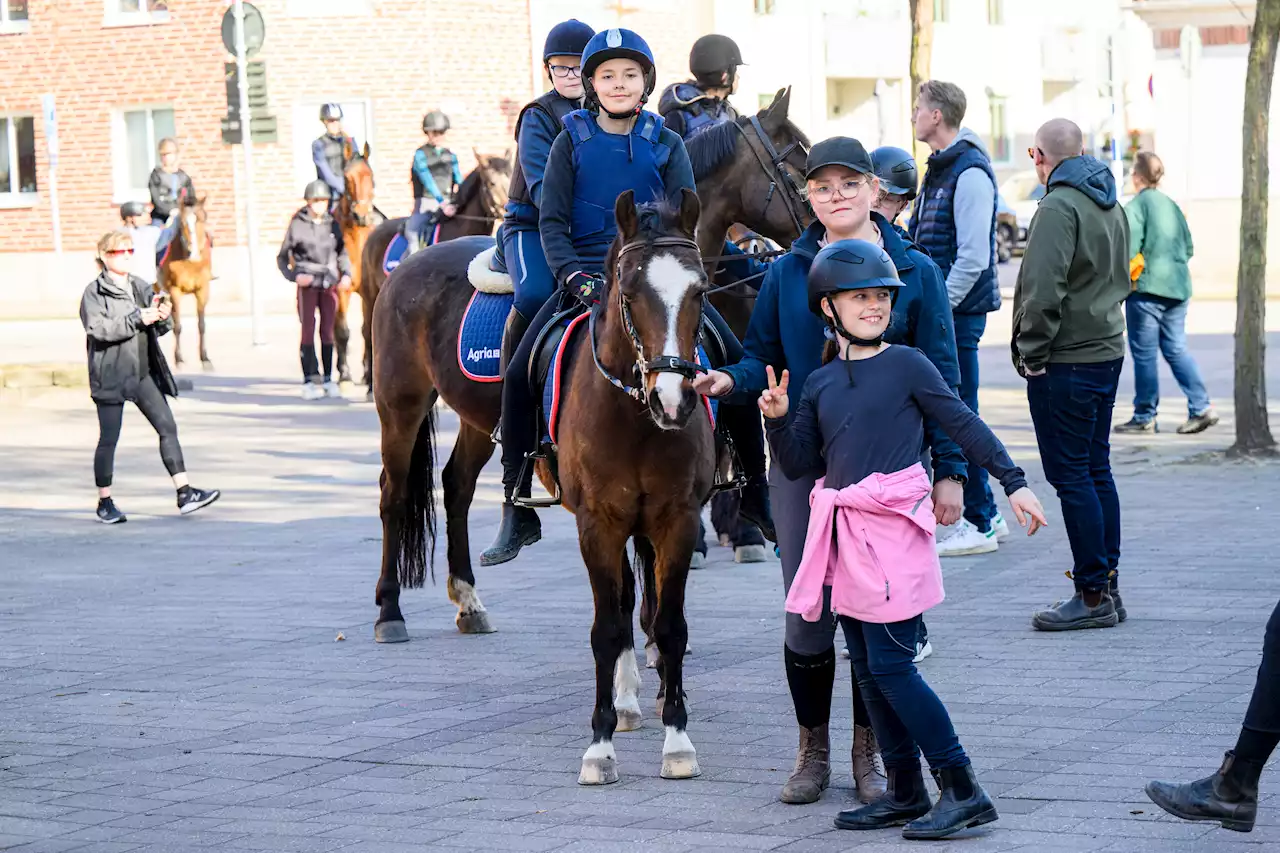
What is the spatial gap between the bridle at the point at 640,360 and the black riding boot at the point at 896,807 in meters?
1.43

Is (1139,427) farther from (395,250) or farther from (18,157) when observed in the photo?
(18,157)

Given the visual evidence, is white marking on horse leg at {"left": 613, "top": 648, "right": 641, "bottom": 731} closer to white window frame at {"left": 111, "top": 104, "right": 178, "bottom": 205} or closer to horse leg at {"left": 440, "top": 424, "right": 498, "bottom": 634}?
horse leg at {"left": 440, "top": 424, "right": 498, "bottom": 634}

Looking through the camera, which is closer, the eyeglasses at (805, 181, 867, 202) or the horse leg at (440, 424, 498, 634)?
the eyeglasses at (805, 181, 867, 202)

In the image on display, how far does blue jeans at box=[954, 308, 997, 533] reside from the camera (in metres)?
10.4

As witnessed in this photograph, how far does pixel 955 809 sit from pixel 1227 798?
2.59 ft

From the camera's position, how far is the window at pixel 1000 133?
58.2 metres

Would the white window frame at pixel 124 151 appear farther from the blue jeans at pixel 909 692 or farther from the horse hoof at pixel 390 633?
the blue jeans at pixel 909 692

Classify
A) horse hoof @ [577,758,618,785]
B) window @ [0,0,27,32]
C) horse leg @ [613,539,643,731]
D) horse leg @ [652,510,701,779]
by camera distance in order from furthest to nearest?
window @ [0,0,27,32] → horse leg @ [613,539,643,731] → horse leg @ [652,510,701,779] → horse hoof @ [577,758,618,785]

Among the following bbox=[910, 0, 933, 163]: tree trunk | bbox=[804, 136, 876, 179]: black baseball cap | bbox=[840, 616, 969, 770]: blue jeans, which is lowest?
bbox=[840, 616, 969, 770]: blue jeans

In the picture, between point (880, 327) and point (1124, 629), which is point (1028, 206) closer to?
point (1124, 629)

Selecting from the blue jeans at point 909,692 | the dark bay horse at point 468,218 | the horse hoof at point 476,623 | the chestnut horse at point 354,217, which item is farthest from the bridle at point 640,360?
the chestnut horse at point 354,217

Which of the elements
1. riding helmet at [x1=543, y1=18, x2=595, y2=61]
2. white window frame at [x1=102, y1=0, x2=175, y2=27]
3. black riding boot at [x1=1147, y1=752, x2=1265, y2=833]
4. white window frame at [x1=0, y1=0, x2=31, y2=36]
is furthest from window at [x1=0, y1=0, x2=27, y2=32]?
black riding boot at [x1=1147, y1=752, x2=1265, y2=833]

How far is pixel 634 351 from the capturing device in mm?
6453

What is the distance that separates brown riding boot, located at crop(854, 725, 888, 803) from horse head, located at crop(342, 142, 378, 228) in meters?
15.3
